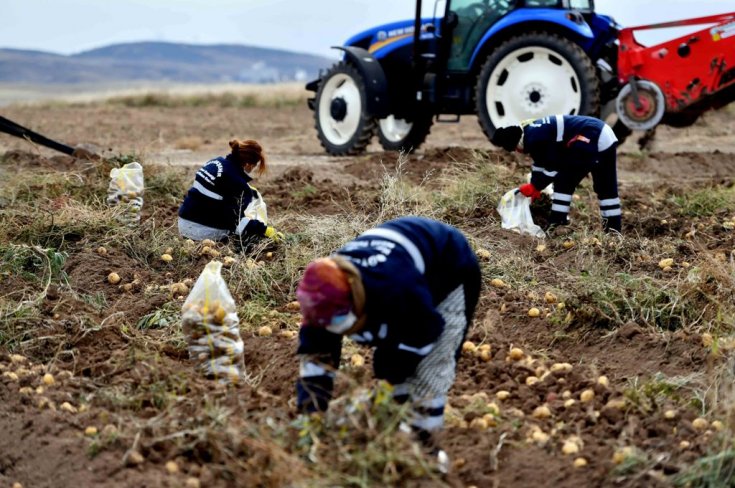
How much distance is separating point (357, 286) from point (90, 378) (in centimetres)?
215

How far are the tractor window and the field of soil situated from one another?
2.43m

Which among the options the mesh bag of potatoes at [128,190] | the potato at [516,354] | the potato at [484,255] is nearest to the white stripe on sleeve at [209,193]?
the mesh bag of potatoes at [128,190]

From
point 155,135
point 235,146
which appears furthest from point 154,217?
point 155,135

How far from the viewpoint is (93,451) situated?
162 inches

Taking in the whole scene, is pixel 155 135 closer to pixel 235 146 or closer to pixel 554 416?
pixel 235 146

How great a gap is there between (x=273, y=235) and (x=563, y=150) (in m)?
2.49

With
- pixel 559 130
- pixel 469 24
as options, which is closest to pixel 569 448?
pixel 559 130

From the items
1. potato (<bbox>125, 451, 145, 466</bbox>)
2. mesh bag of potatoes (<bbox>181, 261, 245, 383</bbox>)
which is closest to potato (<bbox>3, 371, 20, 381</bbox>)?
mesh bag of potatoes (<bbox>181, 261, 245, 383</bbox>)

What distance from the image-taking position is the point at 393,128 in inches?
543

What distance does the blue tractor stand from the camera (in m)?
11.1

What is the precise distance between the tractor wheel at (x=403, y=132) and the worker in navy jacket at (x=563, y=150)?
5.25 meters

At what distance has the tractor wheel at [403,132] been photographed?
43.9ft

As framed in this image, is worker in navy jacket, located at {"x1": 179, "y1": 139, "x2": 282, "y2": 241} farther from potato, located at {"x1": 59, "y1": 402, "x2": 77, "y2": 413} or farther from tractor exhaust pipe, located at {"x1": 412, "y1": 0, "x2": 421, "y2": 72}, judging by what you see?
tractor exhaust pipe, located at {"x1": 412, "y1": 0, "x2": 421, "y2": 72}

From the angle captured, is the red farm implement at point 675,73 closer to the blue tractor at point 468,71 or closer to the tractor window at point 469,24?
the blue tractor at point 468,71
